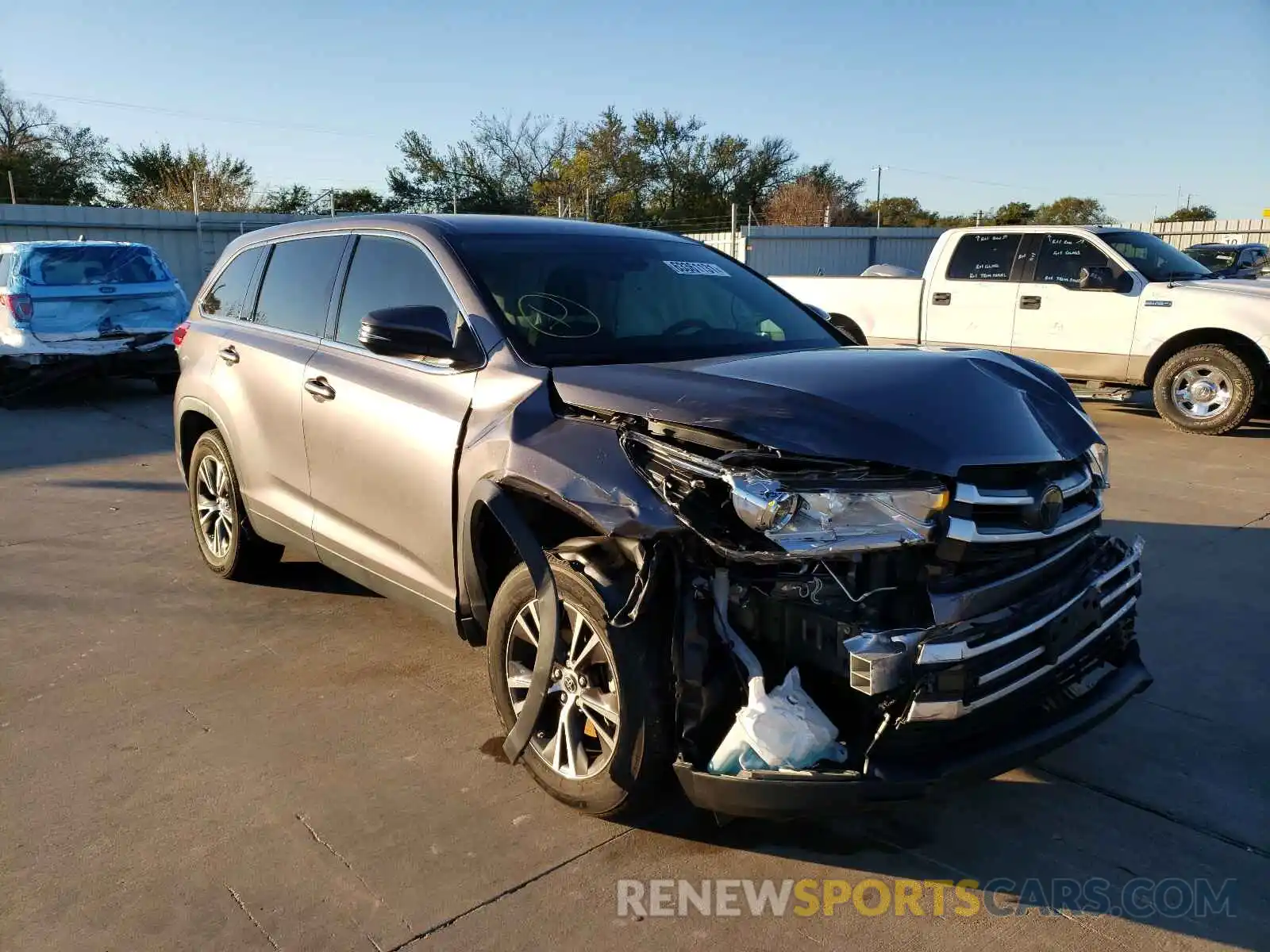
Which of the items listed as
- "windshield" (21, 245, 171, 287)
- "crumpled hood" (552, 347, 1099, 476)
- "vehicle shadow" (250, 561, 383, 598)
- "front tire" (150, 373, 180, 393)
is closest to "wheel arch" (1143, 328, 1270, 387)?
"crumpled hood" (552, 347, 1099, 476)

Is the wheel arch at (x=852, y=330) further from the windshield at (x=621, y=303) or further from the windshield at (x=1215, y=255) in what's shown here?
the windshield at (x=1215, y=255)

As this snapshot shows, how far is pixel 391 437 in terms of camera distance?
3.97 meters

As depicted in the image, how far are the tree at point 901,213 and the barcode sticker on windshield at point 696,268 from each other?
4467 cm

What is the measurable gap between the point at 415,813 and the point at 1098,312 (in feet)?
29.9

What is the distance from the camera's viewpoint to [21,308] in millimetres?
11805

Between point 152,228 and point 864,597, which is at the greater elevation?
point 152,228

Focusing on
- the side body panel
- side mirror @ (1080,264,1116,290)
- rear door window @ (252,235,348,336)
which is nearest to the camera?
the side body panel

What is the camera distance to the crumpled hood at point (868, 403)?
2824 mm

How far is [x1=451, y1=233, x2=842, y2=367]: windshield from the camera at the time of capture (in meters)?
3.79

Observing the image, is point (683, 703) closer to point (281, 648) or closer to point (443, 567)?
point (443, 567)

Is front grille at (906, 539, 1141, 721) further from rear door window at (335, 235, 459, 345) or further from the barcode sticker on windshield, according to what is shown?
rear door window at (335, 235, 459, 345)

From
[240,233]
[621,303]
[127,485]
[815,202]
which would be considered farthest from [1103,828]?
[815,202]

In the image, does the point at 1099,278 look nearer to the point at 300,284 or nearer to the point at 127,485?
the point at 300,284

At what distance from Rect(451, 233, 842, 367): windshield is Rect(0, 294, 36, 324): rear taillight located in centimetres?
999
